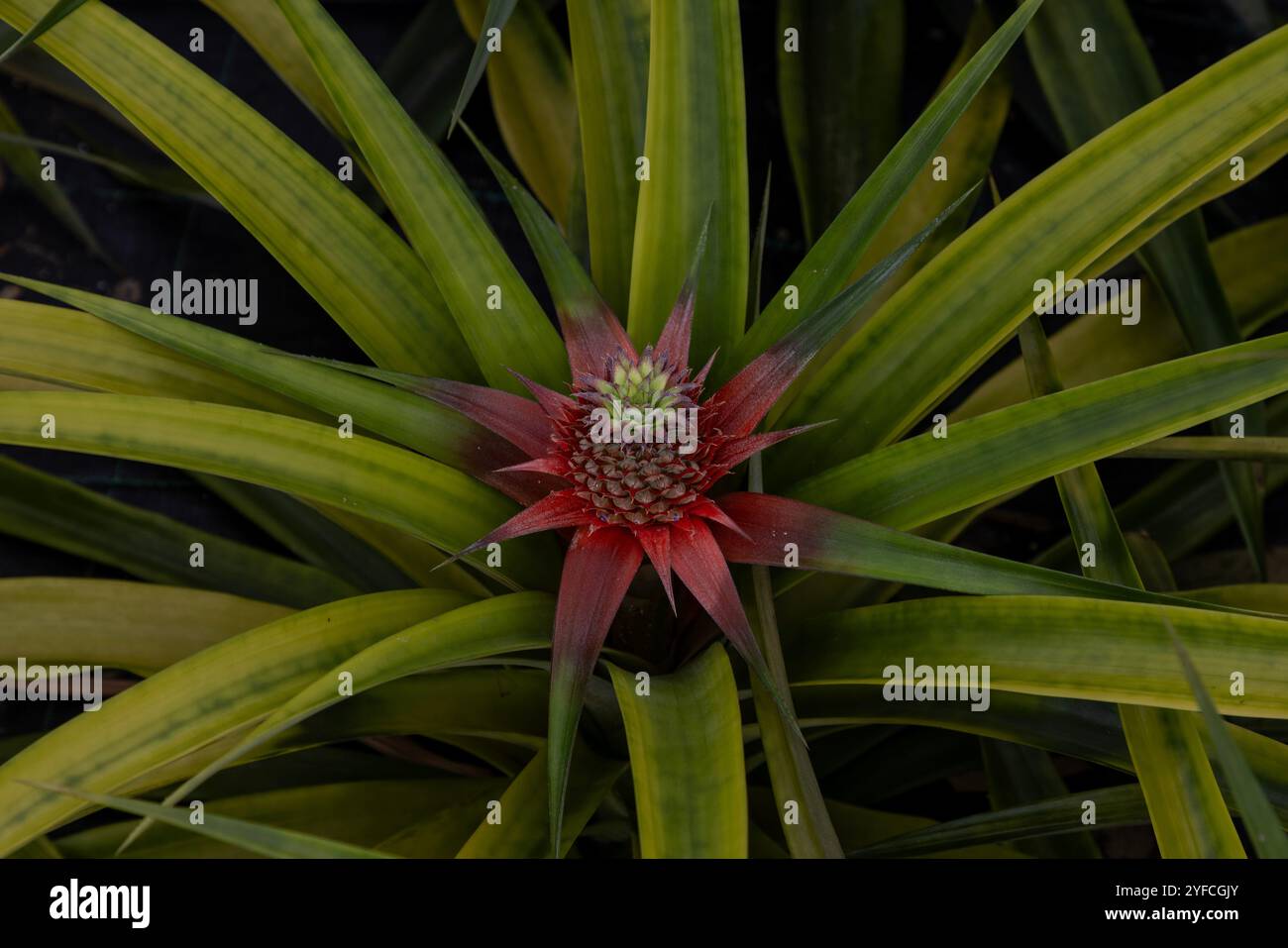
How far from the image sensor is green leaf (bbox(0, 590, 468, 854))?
33.5 inches

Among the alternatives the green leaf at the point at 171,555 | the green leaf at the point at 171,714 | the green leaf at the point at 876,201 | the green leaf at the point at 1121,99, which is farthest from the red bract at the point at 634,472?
the green leaf at the point at 1121,99

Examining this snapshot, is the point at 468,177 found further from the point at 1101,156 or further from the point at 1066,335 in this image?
the point at 1101,156

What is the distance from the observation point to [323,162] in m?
1.97

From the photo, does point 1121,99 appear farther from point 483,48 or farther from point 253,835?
point 253,835

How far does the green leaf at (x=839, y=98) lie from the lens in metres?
1.58

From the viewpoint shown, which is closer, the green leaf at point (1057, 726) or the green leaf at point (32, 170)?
the green leaf at point (1057, 726)

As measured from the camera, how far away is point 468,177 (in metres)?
1.98

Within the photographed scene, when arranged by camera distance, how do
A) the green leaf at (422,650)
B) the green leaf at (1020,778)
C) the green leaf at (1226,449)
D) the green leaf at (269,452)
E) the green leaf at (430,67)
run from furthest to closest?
the green leaf at (430,67) < the green leaf at (1020,778) < the green leaf at (1226,449) < the green leaf at (269,452) < the green leaf at (422,650)

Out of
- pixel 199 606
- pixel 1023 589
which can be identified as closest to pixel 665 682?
pixel 1023 589

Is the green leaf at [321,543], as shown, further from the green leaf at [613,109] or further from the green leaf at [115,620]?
the green leaf at [613,109]

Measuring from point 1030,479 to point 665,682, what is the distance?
359 millimetres

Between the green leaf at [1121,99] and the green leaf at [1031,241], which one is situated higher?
the green leaf at [1121,99]

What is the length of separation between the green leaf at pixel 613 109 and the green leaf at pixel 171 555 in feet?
1.85

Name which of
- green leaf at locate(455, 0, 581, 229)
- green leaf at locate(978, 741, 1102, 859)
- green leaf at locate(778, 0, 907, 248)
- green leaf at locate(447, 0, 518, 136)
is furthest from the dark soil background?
green leaf at locate(447, 0, 518, 136)
